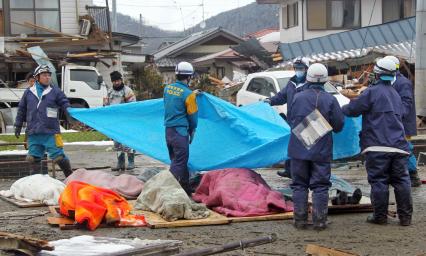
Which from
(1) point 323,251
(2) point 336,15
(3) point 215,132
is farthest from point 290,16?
(1) point 323,251

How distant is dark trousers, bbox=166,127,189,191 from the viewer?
8859 millimetres

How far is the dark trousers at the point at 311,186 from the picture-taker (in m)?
7.41

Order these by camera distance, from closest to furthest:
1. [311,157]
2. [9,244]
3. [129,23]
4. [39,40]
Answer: [9,244]
[311,157]
[39,40]
[129,23]

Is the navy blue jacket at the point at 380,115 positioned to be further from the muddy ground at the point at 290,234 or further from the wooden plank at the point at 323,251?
the wooden plank at the point at 323,251

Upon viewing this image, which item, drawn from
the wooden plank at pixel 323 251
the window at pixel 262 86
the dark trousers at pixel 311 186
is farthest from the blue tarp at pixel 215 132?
the window at pixel 262 86

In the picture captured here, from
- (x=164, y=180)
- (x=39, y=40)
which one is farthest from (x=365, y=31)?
(x=164, y=180)

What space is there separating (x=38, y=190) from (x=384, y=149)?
4.29 metres

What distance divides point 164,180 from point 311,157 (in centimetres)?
183

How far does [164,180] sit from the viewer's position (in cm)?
829

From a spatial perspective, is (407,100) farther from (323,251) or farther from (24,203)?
(24,203)

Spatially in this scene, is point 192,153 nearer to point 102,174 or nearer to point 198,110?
point 198,110

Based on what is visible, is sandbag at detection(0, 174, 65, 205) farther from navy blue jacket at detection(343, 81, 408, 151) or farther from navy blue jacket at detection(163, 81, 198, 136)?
navy blue jacket at detection(343, 81, 408, 151)

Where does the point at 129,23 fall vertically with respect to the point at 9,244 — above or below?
above

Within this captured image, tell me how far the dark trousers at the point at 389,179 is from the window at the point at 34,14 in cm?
2259
